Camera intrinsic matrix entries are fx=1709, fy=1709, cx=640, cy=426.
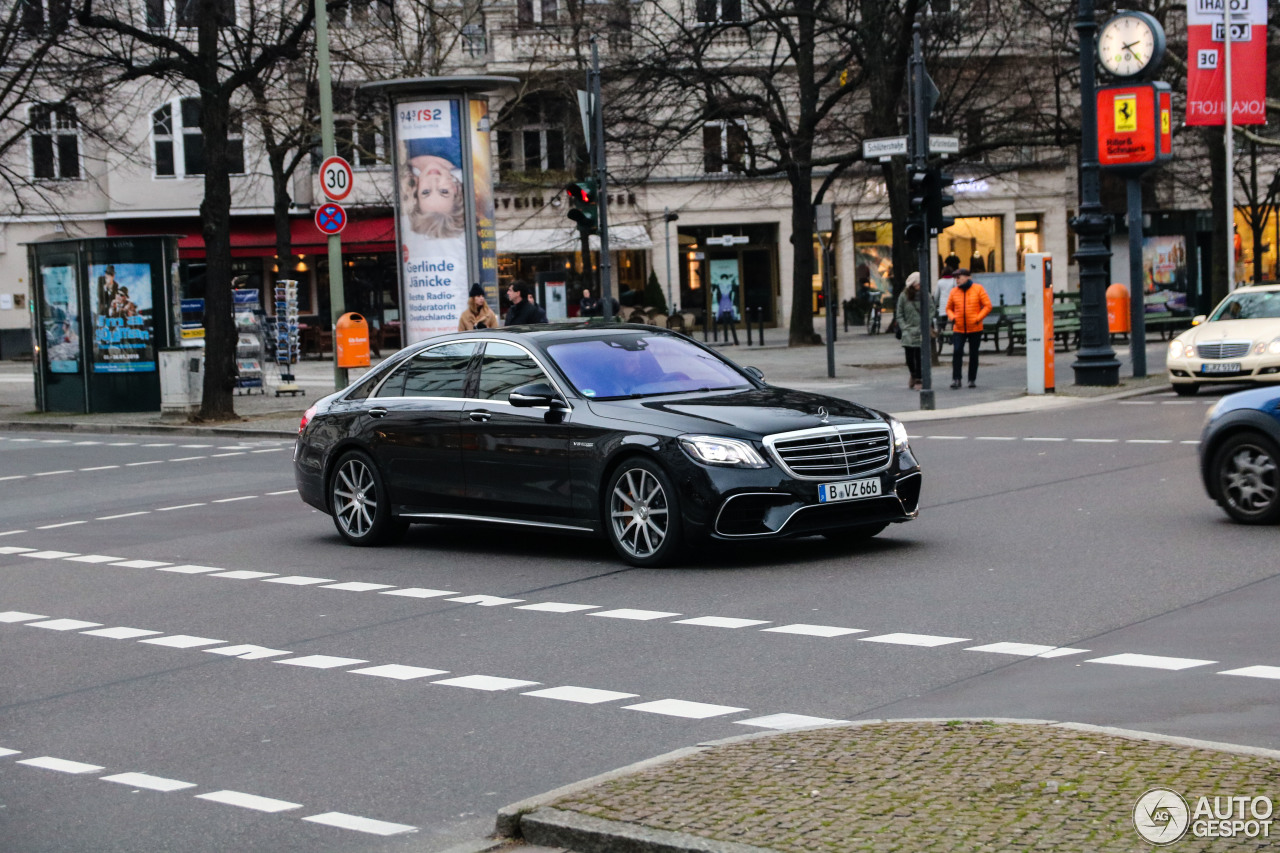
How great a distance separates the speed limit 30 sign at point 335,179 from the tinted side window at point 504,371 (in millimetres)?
12476

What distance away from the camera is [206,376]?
26.9 metres

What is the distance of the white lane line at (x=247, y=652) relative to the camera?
8.55 m

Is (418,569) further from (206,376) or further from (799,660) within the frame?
(206,376)

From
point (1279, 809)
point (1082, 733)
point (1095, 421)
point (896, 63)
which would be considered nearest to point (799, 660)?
point (1082, 733)

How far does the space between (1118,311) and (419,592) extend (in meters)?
30.1

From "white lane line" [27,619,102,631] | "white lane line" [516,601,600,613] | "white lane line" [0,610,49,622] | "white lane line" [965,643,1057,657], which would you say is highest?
"white lane line" [965,643,1057,657]

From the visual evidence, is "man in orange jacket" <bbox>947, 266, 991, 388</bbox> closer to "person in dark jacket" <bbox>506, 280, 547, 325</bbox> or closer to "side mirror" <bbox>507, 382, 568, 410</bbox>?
"person in dark jacket" <bbox>506, 280, 547, 325</bbox>

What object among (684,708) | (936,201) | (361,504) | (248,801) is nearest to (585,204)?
(936,201)

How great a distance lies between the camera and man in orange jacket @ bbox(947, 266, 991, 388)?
26.6 m

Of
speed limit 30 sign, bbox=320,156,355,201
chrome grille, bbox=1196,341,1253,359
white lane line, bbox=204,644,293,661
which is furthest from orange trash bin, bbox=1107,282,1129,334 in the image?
white lane line, bbox=204,644,293,661

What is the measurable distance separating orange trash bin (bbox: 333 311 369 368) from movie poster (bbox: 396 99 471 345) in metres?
1.12

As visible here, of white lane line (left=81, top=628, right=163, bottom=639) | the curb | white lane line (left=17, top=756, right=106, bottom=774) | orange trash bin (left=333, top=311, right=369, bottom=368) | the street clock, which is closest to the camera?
the curb

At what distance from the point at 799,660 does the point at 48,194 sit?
52233mm

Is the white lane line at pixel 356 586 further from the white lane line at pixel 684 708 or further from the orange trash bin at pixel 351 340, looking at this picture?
the orange trash bin at pixel 351 340
